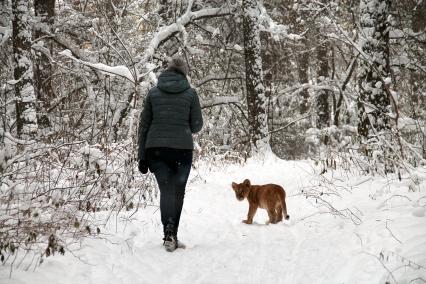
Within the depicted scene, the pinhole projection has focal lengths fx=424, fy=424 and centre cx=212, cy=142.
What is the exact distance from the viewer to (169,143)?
4.76 metres

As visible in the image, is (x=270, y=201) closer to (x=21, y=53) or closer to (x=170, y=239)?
(x=170, y=239)

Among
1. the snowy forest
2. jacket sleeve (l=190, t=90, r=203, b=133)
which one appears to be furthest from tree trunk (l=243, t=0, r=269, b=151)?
jacket sleeve (l=190, t=90, r=203, b=133)

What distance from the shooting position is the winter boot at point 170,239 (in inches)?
186

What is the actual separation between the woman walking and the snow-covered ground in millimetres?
474

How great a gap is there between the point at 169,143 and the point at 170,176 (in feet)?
1.33

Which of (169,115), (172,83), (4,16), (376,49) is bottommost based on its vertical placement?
(169,115)

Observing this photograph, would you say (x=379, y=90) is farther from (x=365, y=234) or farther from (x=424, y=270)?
(x=424, y=270)

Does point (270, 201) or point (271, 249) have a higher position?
point (270, 201)

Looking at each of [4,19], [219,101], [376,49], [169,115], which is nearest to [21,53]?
[4,19]

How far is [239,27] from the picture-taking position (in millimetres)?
14359

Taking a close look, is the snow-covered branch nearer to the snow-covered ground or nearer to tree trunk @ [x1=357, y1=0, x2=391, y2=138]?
tree trunk @ [x1=357, y1=0, x2=391, y2=138]

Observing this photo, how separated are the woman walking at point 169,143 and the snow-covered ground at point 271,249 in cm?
47

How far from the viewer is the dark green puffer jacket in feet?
Result: 15.7

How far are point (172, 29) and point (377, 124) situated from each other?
22.0ft
